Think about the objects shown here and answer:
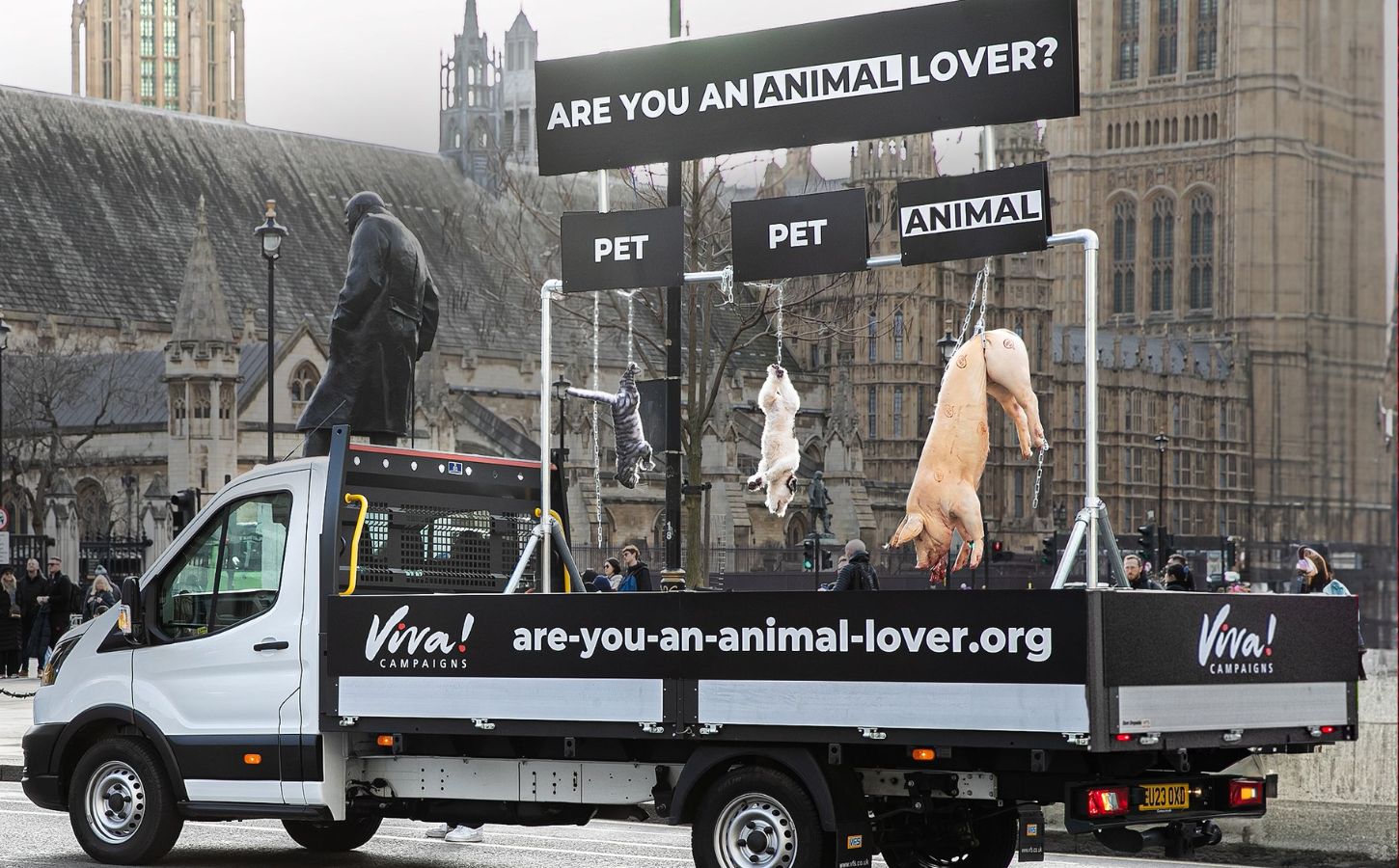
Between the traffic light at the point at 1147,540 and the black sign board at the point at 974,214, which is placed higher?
the black sign board at the point at 974,214

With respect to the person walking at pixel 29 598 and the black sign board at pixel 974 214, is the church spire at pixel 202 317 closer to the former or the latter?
the person walking at pixel 29 598

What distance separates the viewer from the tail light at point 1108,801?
908 cm

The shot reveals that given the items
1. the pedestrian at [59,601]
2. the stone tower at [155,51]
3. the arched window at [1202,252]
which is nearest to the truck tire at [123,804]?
the pedestrian at [59,601]

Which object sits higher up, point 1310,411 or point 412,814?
point 1310,411

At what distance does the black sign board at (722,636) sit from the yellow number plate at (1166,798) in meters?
0.91

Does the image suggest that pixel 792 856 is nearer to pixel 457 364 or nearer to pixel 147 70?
pixel 457 364

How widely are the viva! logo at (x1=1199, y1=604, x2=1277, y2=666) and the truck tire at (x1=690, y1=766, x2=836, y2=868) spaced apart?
180cm

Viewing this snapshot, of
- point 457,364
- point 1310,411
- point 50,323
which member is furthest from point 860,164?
point 1310,411

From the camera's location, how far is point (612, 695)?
9.84 m

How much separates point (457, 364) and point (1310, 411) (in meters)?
59.7

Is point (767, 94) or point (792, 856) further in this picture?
point (767, 94)

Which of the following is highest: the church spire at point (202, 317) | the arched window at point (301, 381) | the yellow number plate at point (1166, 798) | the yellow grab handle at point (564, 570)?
the church spire at point (202, 317)

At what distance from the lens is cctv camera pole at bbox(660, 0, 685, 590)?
1436 cm

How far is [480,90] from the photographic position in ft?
406
